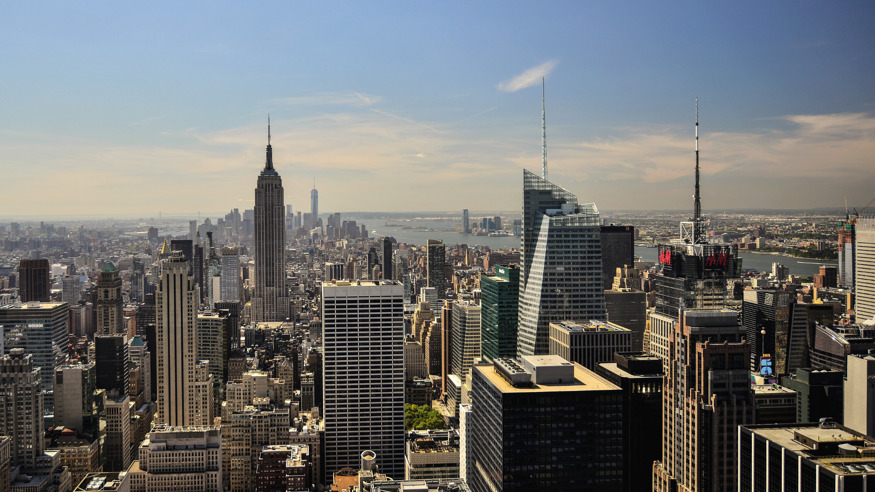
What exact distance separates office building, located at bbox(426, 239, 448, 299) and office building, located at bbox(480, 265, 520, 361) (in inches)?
692

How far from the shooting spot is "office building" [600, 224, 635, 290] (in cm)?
2545

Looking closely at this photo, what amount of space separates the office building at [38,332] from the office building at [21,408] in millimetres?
4201

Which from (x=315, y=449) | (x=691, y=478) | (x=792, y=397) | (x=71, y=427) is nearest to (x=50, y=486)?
(x=71, y=427)

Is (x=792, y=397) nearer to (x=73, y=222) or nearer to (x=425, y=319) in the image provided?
(x=73, y=222)

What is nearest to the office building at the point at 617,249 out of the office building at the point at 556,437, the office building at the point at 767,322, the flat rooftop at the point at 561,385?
the office building at the point at 767,322

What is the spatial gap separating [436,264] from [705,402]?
31255 millimetres

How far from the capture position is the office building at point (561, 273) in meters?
20.9

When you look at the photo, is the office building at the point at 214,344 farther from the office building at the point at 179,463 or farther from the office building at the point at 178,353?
the office building at the point at 179,463

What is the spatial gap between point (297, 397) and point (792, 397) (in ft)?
56.1

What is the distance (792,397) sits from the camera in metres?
13.6

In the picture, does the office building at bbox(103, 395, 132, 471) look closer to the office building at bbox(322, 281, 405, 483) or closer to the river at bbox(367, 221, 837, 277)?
the office building at bbox(322, 281, 405, 483)

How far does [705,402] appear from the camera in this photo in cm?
1234

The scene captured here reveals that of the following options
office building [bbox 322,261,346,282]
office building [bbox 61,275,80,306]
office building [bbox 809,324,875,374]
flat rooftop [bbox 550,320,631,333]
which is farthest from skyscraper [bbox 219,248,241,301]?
office building [bbox 809,324,875,374]

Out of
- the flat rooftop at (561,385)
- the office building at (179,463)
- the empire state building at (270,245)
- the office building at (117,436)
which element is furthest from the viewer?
the empire state building at (270,245)
